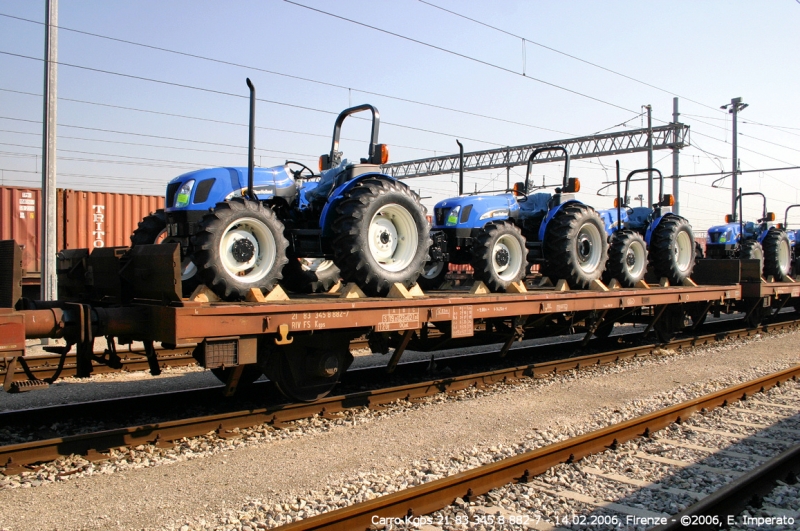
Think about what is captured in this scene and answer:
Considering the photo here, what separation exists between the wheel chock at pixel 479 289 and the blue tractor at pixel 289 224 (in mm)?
1162

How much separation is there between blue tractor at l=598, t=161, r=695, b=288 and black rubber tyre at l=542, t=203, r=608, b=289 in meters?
0.64

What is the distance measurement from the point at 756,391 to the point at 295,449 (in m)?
5.64

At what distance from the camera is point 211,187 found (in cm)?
634

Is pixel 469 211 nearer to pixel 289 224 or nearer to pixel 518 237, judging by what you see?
pixel 518 237

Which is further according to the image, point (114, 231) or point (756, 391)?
point (114, 231)

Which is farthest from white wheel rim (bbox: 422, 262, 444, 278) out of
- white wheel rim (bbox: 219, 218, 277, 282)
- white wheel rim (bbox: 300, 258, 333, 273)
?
white wheel rim (bbox: 219, 218, 277, 282)

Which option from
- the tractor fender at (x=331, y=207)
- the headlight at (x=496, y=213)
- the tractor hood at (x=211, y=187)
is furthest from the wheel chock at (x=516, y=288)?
the tractor hood at (x=211, y=187)

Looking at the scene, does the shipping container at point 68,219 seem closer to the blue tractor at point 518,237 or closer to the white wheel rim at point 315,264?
the white wheel rim at point 315,264

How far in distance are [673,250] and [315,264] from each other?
22.1 ft

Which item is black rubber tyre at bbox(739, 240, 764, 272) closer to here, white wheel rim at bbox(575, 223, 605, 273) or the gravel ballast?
white wheel rim at bbox(575, 223, 605, 273)

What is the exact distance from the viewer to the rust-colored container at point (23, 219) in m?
13.7

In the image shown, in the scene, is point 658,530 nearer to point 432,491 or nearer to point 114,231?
point 432,491

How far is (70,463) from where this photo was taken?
4898 mm

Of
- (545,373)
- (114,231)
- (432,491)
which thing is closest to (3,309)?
(432,491)
